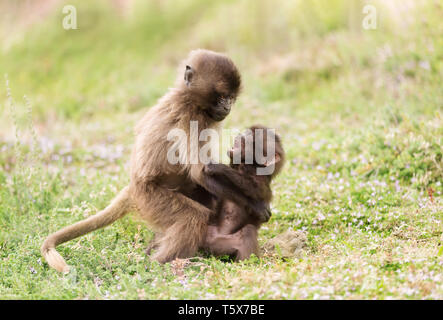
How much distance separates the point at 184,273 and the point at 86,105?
6.75 metres

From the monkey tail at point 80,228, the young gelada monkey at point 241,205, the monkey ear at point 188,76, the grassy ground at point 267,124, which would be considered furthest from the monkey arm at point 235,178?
the monkey tail at point 80,228

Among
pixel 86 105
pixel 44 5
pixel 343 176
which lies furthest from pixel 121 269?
pixel 44 5

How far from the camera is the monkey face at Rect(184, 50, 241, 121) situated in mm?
5121

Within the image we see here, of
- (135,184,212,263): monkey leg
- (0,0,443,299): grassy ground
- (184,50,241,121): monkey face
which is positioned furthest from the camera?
(184,50,241,121): monkey face

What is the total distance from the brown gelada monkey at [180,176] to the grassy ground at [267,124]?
0.26 meters

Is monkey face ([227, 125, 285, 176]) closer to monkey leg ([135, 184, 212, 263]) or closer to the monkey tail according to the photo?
monkey leg ([135, 184, 212, 263])

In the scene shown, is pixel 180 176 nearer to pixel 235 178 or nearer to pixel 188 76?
pixel 235 178

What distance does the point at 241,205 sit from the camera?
202 inches

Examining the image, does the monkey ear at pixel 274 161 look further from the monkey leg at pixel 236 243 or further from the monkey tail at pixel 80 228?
the monkey tail at pixel 80 228

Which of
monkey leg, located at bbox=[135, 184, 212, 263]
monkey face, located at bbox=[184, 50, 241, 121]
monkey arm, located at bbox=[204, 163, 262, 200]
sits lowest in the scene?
monkey leg, located at bbox=[135, 184, 212, 263]

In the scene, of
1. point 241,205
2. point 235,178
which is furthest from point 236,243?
point 235,178

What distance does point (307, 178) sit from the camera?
6.57 meters

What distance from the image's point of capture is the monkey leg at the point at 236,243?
4988mm

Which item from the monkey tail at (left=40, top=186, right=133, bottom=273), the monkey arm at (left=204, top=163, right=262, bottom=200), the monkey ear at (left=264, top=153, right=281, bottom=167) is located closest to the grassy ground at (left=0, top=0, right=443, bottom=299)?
the monkey tail at (left=40, top=186, right=133, bottom=273)
